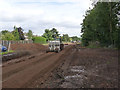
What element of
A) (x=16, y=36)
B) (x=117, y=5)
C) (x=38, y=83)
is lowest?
(x=38, y=83)

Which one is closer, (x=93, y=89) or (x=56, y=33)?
(x=93, y=89)

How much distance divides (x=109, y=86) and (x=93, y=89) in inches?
37.6

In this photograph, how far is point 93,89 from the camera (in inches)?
264

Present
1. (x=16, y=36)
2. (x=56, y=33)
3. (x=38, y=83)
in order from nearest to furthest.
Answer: (x=38, y=83) → (x=16, y=36) → (x=56, y=33)

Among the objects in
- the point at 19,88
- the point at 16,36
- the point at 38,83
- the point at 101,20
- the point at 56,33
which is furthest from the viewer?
the point at 56,33

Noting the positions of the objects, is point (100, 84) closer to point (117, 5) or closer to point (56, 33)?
point (117, 5)

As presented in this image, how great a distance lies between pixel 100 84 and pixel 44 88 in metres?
2.70

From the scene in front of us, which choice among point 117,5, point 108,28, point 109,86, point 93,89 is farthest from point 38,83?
point 108,28

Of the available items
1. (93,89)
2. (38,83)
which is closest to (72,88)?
(93,89)

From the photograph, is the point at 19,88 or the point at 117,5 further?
the point at 117,5

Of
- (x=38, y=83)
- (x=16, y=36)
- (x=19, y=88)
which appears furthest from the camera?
(x=16, y=36)

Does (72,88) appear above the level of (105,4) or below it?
below

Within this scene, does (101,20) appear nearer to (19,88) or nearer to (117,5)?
(117,5)

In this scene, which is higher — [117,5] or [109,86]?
[117,5]
